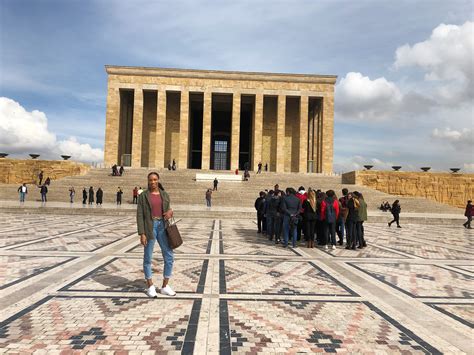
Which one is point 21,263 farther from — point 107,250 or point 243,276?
point 243,276

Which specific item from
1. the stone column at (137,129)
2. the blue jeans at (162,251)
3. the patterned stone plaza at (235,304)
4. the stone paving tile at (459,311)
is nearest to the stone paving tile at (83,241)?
the patterned stone plaza at (235,304)

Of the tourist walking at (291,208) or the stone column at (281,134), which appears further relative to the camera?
the stone column at (281,134)

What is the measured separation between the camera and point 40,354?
2389 millimetres

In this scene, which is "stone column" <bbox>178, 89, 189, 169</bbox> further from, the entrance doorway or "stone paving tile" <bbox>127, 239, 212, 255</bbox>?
"stone paving tile" <bbox>127, 239, 212, 255</bbox>

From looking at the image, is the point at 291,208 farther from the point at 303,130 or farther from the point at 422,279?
the point at 303,130

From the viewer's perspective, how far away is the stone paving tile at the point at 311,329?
2639 mm

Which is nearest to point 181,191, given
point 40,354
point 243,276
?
point 243,276

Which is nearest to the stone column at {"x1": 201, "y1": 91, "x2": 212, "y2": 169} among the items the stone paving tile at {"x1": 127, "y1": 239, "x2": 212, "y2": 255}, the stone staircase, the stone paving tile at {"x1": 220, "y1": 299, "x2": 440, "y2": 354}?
the stone staircase

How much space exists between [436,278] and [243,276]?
313cm

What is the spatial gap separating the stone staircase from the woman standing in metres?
15.7

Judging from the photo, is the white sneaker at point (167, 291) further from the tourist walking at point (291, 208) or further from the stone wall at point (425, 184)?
the stone wall at point (425, 184)

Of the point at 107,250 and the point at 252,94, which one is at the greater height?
the point at 252,94

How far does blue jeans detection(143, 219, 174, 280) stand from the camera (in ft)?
12.5

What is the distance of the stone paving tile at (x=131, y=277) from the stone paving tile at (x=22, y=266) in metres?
0.78
